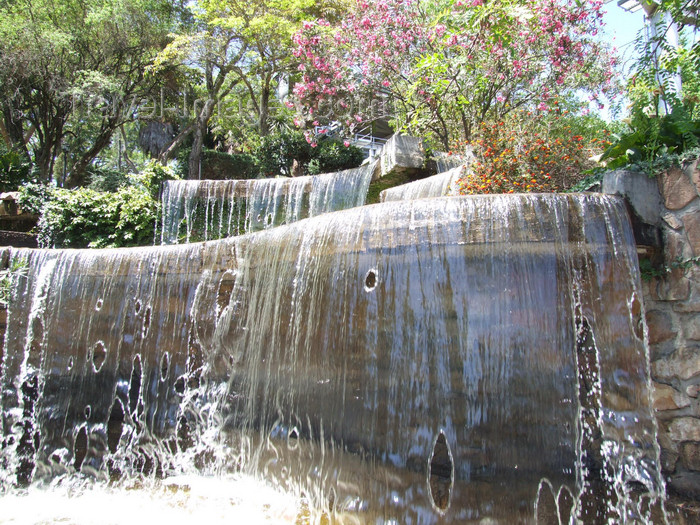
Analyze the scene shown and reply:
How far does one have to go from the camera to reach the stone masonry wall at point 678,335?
11.0 ft

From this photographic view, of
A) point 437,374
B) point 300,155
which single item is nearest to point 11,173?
point 300,155

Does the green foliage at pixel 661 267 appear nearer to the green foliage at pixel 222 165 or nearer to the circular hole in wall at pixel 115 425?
the circular hole in wall at pixel 115 425

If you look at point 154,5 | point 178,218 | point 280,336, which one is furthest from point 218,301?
point 154,5

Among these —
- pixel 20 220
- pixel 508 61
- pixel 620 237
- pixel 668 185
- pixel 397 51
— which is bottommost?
pixel 620 237

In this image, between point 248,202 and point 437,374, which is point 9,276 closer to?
point 248,202

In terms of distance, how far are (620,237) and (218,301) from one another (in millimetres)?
3520

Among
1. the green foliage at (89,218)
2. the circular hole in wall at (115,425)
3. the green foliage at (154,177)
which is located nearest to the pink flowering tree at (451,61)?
the green foliage at (154,177)

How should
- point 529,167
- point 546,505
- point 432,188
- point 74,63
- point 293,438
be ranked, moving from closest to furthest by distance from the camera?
1. point 546,505
2. point 293,438
3. point 529,167
4. point 432,188
5. point 74,63

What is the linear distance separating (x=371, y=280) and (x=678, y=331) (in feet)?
7.42

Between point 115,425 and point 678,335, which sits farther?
point 115,425

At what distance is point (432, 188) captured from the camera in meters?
6.59

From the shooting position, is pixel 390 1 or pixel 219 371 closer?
pixel 219 371

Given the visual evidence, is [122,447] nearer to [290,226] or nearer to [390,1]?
[290,226]

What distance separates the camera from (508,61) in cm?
835
